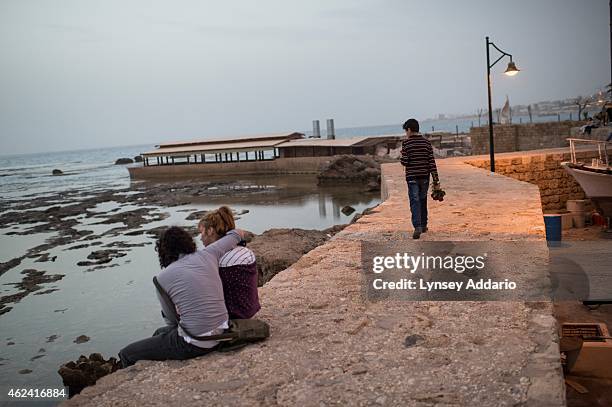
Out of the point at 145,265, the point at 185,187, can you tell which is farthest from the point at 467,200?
the point at 185,187

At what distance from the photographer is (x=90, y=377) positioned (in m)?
7.34

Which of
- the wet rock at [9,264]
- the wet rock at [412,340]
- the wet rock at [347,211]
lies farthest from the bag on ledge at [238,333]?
the wet rock at [347,211]

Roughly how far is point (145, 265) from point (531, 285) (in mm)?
12249

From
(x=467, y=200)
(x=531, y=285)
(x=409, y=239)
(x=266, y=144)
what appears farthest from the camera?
(x=266, y=144)

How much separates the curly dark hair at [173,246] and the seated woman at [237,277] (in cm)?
32

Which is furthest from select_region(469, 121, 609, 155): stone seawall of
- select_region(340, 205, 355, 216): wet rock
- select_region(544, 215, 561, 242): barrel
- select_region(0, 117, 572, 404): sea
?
select_region(544, 215, 561, 242): barrel

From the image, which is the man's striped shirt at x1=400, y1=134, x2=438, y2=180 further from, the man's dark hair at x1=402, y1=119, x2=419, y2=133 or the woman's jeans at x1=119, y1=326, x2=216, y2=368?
the woman's jeans at x1=119, y1=326, x2=216, y2=368

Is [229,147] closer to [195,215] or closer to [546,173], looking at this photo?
[195,215]

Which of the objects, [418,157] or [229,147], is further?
[229,147]

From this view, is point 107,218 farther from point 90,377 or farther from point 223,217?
point 223,217

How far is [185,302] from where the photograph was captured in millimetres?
3855

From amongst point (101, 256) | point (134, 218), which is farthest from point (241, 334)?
point (134, 218)

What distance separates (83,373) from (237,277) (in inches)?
175

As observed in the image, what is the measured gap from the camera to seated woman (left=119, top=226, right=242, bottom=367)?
3855 mm
